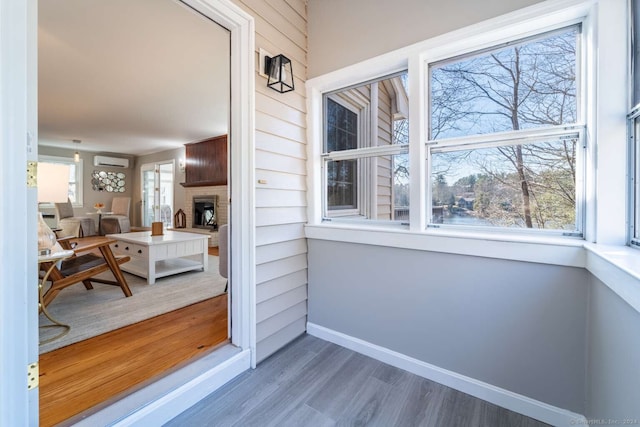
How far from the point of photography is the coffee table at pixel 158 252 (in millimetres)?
3474

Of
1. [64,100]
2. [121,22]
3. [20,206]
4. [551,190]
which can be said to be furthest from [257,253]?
[64,100]

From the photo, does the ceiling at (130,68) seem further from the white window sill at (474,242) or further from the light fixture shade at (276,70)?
the white window sill at (474,242)

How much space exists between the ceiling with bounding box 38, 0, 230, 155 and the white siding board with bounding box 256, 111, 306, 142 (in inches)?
23.8

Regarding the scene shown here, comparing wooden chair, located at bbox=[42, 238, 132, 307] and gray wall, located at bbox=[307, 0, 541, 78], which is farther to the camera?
wooden chair, located at bbox=[42, 238, 132, 307]

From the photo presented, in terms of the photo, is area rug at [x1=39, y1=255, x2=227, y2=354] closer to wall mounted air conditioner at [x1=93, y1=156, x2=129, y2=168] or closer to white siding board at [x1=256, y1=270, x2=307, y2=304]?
white siding board at [x1=256, y1=270, x2=307, y2=304]

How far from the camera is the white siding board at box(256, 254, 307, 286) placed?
1.97m

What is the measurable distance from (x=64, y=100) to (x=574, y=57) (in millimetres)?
5901

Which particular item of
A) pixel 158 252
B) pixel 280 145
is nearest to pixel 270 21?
pixel 280 145

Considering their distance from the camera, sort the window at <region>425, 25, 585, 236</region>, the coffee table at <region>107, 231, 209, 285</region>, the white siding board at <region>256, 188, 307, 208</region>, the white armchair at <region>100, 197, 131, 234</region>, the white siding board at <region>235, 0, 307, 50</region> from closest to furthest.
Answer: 1. the window at <region>425, 25, 585, 236</region>
2. the white siding board at <region>235, 0, 307, 50</region>
3. the white siding board at <region>256, 188, 307, 208</region>
4. the coffee table at <region>107, 231, 209, 285</region>
5. the white armchair at <region>100, 197, 131, 234</region>

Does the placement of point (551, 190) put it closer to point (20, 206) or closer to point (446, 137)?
point (446, 137)

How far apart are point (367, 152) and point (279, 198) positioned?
765mm

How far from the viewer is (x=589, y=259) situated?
125cm

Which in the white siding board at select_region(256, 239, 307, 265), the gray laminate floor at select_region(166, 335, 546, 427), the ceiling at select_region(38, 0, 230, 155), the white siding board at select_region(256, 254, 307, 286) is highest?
the ceiling at select_region(38, 0, 230, 155)

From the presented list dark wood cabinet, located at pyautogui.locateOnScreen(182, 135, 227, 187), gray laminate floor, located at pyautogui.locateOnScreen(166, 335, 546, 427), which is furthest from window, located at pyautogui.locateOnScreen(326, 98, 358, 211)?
dark wood cabinet, located at pyautogui.locateOnScreen(182, 135, 227, 187)
